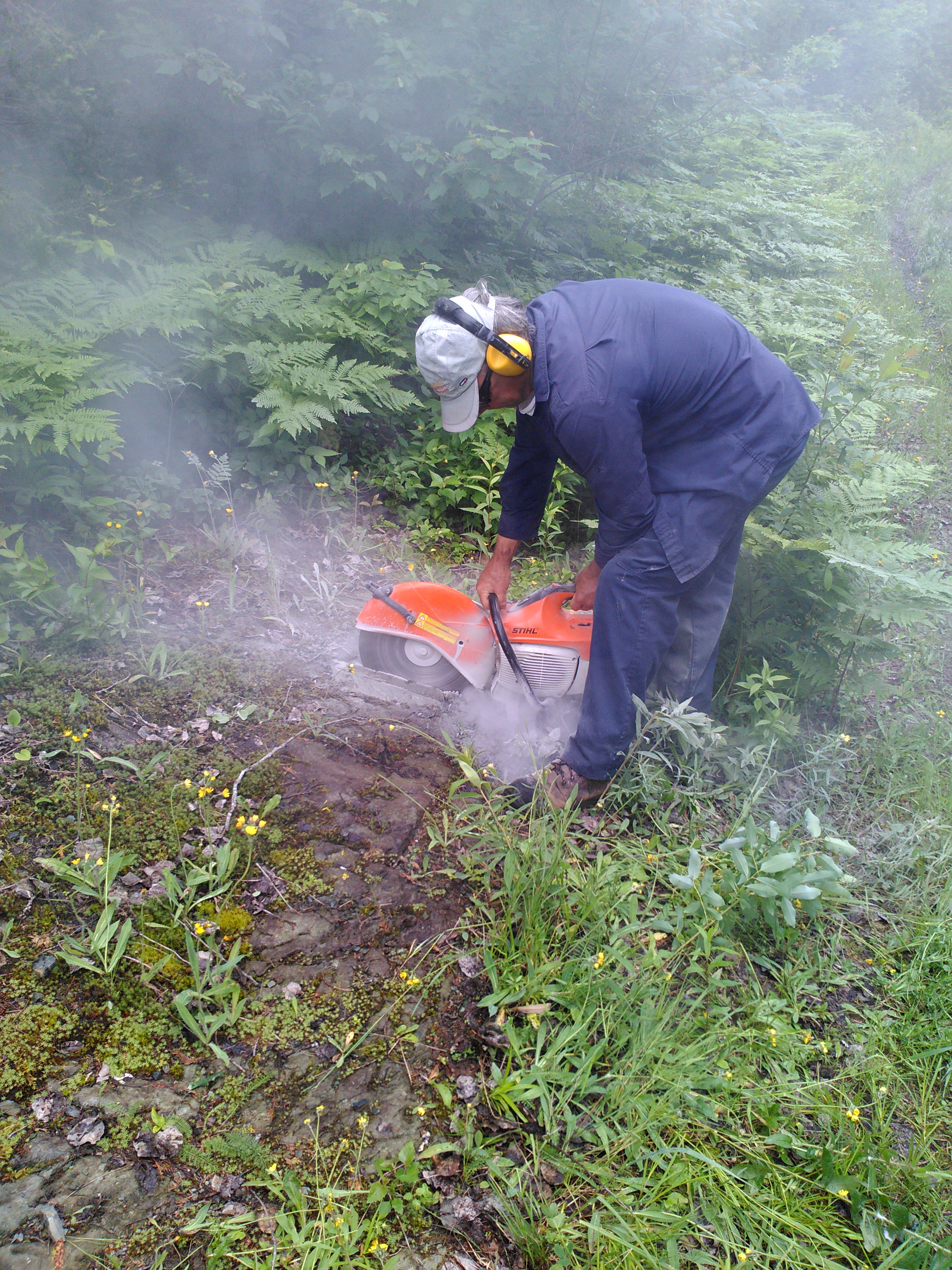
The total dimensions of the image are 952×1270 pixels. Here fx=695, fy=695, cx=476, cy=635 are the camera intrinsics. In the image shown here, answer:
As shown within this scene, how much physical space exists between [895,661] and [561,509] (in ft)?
7.41

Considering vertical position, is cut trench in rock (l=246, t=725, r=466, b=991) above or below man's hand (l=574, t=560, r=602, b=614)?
below

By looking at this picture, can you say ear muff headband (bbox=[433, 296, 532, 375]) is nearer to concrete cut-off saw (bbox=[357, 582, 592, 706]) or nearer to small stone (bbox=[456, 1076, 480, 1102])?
concrete cut-off saw (bbox=[357, 582, 592, 706])

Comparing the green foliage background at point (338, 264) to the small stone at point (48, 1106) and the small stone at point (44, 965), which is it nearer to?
the small stone at point (44, 965)

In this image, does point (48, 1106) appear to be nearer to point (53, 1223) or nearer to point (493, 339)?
point (53, 1223)

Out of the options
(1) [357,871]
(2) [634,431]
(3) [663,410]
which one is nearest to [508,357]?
(2) [634,431]

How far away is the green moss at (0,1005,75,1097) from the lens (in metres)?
1.65

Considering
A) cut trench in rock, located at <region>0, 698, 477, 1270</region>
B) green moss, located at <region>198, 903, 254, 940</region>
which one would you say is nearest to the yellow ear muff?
→ cut trench in rock, located at <region>0, 698, 477, 1270</region>

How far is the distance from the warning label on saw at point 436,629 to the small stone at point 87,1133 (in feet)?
6.14

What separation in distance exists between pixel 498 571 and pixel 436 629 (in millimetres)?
383

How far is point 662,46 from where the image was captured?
430cm

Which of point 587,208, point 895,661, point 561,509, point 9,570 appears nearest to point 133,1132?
point 9,570

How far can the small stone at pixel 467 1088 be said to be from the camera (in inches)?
73.5

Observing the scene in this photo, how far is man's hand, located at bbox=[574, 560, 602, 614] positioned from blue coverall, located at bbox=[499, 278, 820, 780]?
27 centimetres

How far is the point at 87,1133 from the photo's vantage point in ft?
5.27
